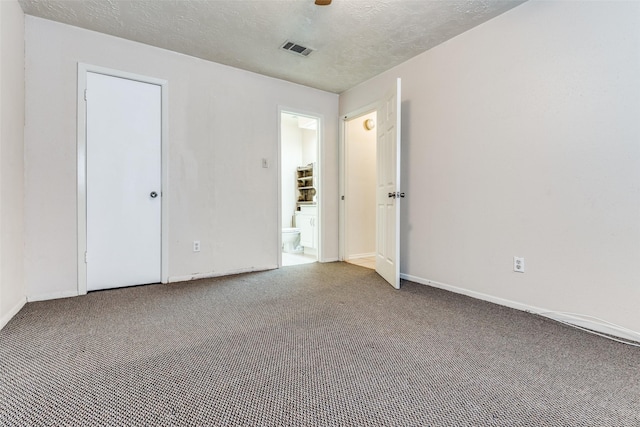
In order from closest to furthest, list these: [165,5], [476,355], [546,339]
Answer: [476,355]
[546,339]
[165,5]

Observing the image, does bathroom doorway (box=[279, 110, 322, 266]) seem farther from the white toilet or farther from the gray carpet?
the gray carpet

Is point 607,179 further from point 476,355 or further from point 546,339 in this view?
point 476,355

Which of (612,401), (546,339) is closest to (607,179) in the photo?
(546,339)

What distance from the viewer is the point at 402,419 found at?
3.57ft

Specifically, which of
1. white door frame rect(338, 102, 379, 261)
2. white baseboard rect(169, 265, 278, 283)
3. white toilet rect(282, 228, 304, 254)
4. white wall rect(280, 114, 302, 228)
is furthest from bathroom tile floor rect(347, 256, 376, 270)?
white wall rect(280, 114, 302, 228)

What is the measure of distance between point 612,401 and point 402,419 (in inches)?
34.5

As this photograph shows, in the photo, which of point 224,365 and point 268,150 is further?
point 268,150

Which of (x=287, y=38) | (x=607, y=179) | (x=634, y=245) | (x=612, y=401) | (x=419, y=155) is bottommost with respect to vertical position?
(x=612, y=401)

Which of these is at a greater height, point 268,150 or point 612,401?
point 268,150

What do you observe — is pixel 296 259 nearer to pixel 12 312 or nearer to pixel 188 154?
pixel 188 154

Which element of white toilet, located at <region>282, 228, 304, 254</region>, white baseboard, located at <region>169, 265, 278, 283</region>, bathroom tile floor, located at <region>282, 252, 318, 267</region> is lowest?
bathroom tile floor, located at <region>282, 252, 318, 267</region>

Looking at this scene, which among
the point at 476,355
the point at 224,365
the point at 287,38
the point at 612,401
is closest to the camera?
the point at 612,401

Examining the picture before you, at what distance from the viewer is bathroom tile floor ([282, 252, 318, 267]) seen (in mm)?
4160

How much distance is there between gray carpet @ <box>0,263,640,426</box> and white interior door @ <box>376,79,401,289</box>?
676 mm
